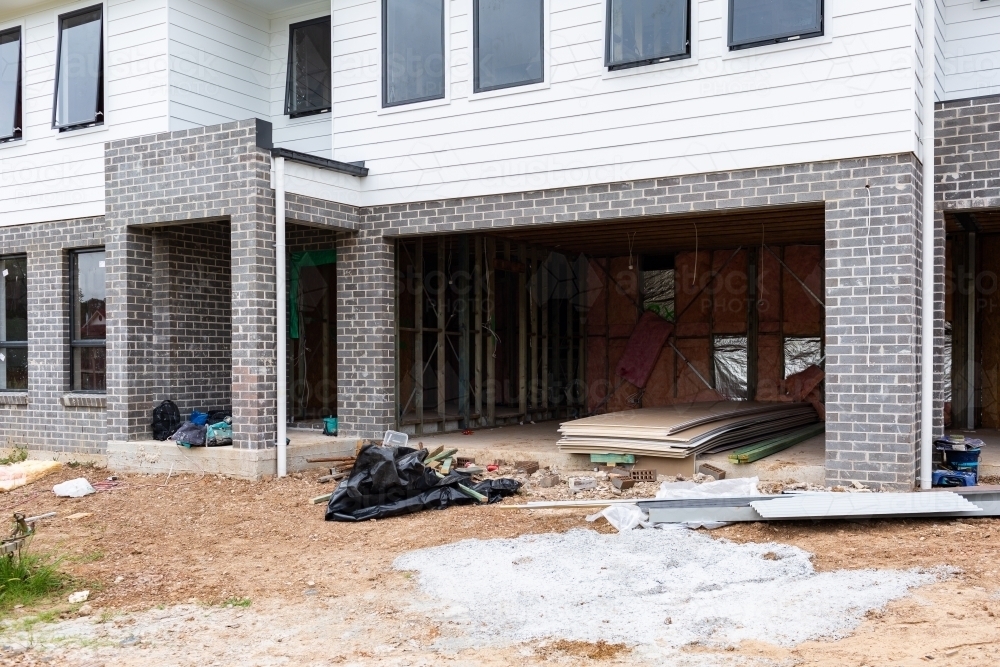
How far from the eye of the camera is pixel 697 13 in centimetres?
906

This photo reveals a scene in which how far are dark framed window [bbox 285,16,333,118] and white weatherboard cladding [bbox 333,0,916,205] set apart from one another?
4.44ft

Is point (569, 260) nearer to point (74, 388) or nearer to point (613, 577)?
point (74, 388)

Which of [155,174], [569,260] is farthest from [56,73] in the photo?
[569,260]

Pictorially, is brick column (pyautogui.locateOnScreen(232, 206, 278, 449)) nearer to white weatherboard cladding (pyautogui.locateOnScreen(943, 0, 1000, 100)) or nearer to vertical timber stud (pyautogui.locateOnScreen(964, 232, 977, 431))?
white weatherboard cladding (pyautogui.locateOnScreen(943, 0, 1000, 100))

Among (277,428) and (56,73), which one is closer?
(277,428)

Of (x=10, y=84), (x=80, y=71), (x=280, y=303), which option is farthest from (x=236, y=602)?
(x=10, y=84)

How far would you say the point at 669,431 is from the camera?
31.3ft

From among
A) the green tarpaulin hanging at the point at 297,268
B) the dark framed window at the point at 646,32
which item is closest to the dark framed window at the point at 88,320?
the green tarpaulin hanging at the point at 297,268

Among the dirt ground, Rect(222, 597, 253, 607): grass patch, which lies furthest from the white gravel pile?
Rect(222, 597, 253, 607): grass patch

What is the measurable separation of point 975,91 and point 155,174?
373 inches

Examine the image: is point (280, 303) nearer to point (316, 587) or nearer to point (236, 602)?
point (316, 587)

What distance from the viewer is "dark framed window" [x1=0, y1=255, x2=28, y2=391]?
1287cm

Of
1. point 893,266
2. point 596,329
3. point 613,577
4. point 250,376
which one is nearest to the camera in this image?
point 613,577

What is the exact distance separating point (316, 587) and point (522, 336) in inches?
356
